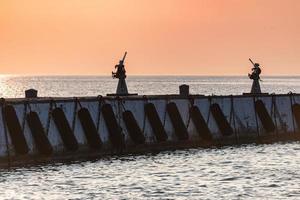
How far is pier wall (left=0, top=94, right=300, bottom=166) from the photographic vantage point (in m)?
43.9

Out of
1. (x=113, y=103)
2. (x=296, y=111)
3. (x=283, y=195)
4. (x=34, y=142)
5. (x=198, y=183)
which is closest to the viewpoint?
(x=283, y=195)

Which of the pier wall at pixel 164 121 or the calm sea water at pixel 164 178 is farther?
the pier wall at pixel 164 121

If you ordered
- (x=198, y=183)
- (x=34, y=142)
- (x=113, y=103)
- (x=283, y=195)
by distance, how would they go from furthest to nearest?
(x=113, y=103) → (x=34, y=142) → (x=198, y=183) → (x=283, y=195)

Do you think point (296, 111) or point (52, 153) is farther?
point (296, 111)

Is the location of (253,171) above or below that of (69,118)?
below

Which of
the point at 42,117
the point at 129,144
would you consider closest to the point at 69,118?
the point at 42,117

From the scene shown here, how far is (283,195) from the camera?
1417 inches

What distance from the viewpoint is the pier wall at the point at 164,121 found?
43906 mm

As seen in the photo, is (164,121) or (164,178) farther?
(164,121)

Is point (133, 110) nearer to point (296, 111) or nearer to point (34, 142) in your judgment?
point (34, 142)

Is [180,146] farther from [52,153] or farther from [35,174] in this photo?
[35,174]

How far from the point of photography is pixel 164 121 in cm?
5231

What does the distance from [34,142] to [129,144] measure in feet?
25.0

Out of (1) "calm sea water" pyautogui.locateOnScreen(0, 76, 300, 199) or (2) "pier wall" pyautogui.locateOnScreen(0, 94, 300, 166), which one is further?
(2) "pier wall" pyautogui.locateOnScreen(0, 94, 300, 166)
